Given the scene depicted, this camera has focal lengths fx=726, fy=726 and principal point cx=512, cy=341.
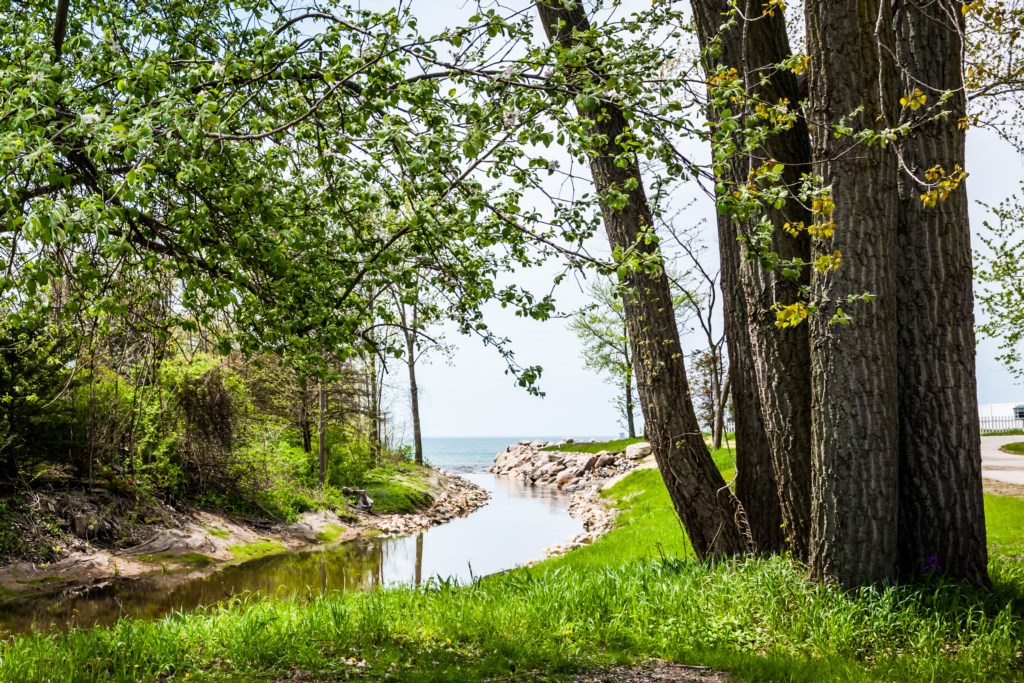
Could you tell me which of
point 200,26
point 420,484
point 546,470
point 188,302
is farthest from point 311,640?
point 546,470

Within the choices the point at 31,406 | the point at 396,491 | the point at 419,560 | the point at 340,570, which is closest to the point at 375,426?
the point at 396,491

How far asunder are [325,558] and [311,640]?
8389mm

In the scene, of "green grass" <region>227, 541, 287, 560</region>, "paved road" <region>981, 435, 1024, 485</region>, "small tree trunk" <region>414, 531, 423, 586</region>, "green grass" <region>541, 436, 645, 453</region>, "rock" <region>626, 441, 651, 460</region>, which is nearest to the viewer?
"small tree trunk" <region>414, 531, 423, 586</region>

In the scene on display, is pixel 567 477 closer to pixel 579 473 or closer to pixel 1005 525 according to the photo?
pixel 579 473

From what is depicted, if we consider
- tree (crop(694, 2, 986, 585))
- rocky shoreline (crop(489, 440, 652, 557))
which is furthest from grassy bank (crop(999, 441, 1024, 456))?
tree (crop(694, 2, 986, 585))

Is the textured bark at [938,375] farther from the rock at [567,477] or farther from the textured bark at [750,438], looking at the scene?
the rock at [567,477]

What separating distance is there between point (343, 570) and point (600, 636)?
309 inches

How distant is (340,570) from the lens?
39.5 ft

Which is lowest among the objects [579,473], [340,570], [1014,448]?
[579,473]

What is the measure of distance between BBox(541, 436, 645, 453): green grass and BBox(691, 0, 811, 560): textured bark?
24952 mm

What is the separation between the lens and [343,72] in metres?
3.77

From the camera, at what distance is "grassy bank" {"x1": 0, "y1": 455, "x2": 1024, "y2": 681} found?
4543 millimetres

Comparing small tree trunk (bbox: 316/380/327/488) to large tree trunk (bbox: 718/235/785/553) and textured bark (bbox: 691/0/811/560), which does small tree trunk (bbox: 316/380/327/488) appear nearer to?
large tree trunk (bbox: 718/235/785/553)

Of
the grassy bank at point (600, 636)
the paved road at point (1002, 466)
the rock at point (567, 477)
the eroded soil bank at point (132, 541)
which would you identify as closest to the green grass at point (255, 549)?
the eroded soil bank at point (132, 541)
